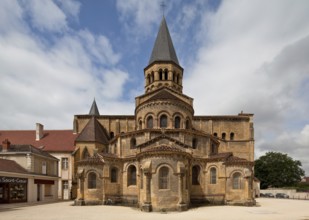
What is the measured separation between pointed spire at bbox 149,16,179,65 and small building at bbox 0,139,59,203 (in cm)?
2149

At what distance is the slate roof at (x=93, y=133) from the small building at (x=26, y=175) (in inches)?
199

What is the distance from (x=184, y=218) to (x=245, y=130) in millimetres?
28489

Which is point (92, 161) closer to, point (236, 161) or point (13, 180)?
point (13, 180)

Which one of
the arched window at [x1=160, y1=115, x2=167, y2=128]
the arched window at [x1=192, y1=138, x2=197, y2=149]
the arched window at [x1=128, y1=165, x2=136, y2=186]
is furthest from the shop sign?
the arched window at [x1=192, y1=138, x2=197, y2=149]

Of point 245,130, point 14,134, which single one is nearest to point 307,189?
point 245,130

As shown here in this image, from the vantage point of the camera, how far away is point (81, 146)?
40.9m

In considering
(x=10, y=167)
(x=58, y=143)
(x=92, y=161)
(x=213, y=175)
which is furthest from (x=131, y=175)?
(x=58, y=143)

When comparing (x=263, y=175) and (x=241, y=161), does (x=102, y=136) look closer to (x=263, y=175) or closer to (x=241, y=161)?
(x=241, y=161)

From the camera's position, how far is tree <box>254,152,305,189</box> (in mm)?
77750

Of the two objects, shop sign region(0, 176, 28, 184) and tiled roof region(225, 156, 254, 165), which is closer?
shop sign region(0, 176, 28, 184)

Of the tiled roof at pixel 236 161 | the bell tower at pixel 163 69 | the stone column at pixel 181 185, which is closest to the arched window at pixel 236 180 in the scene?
the tiled roof at pixel 236 161

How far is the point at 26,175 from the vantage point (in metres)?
32.0

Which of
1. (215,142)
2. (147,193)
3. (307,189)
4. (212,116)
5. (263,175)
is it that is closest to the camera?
(147,193)

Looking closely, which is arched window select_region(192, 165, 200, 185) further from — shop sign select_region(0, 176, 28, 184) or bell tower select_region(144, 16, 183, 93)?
shop sign select_region(0, 176, 28, 184)
